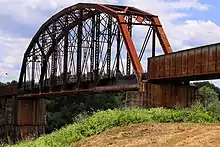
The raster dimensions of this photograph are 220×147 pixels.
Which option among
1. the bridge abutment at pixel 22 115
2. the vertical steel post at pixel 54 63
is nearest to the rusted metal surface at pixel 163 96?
the vertical steel post at pixel 54 63

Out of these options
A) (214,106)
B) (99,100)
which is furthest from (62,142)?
(99,100)

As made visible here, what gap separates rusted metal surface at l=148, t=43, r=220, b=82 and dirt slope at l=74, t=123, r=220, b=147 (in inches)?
521

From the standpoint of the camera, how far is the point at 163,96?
37.3 metres

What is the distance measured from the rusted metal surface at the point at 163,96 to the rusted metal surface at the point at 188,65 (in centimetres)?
84

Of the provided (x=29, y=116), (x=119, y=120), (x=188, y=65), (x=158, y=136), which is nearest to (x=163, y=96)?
(x=188, y=65)

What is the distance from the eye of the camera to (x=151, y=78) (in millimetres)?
37344

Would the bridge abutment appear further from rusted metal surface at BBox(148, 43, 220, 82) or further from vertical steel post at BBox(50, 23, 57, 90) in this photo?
rusted metal surface at BBox(148, 43, 220, 82)

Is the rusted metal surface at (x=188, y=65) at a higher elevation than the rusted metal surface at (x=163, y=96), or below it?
higher

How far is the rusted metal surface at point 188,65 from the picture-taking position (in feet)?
101

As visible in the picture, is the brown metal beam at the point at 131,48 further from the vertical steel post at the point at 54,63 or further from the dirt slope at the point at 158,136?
the vertical steel post at the point at 54,63

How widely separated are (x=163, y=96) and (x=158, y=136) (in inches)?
834

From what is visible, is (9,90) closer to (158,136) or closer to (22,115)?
(22,115)

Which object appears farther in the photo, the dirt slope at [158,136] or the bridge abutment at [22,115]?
the bridge abutment at [22,115]

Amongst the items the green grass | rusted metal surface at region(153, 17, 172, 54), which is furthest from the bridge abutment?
the green grass
